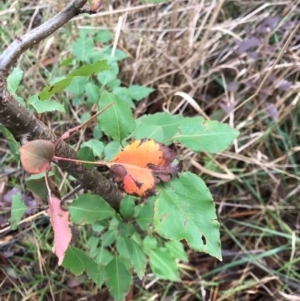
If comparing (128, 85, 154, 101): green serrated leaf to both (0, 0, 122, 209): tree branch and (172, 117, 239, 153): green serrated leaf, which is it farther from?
(0, 0, 122, 209): tree branch

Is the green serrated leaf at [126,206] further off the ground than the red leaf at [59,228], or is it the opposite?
the red leaf at [59,228]

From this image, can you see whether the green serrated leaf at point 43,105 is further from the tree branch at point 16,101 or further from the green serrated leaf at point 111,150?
the green serrated leaf at point 111,150

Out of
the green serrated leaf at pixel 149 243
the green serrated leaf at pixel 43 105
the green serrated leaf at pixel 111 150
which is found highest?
the green serrated leaf at pixel 43 105

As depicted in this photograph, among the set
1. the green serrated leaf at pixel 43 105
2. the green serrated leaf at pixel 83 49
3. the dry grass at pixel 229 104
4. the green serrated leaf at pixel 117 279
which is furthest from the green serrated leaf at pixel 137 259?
the green serrated leaf at pixel 83 49

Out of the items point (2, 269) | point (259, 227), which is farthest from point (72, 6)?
point (259, 227)

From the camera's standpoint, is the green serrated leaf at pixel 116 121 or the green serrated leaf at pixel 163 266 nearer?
the green serrated leaf at pixel 116 121

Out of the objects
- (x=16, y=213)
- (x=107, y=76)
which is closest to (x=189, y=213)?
(x=16, y=213)

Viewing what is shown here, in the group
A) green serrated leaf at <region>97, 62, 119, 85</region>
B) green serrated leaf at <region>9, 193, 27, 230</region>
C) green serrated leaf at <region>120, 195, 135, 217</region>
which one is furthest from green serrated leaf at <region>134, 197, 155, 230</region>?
green serrated leaf at <region>97, 62, 119, 85</region>
